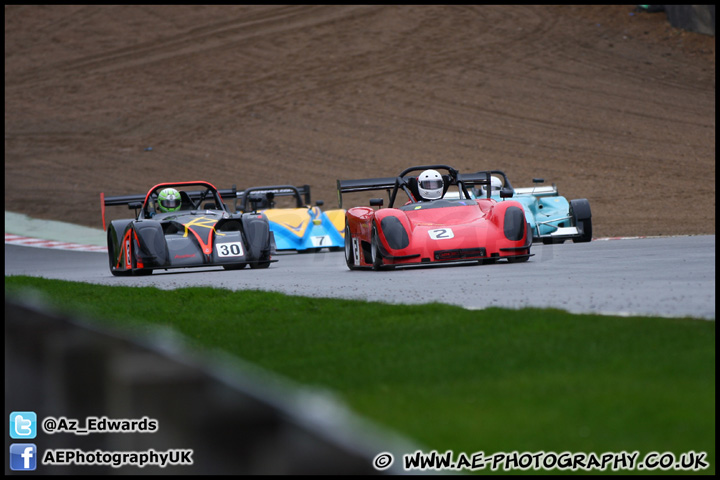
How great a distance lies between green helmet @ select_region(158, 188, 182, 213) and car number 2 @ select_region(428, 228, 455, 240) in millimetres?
5136

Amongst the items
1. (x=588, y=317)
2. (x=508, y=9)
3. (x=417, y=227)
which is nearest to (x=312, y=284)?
(x=417, y=227)

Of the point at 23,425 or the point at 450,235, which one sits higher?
the point at 450,235

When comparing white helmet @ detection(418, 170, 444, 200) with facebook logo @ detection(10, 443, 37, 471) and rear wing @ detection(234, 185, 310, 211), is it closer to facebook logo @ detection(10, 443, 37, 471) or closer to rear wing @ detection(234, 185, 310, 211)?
rear wing @ detection(234, 185, 310, 211)

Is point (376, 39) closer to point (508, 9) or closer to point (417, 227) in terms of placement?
point (508, 9)

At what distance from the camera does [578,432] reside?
435 cm

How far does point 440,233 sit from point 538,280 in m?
3.12

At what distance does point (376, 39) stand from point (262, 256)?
33636mm

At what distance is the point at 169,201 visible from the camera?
17.6 m

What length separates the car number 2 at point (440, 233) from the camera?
46.6 feet

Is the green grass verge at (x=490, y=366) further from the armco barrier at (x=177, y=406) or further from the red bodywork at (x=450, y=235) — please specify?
the red bodywork at (x=450, y=235)

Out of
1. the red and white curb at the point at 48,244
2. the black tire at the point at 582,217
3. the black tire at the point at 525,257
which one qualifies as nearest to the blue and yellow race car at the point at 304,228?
the red and white curb at the point at 48,244

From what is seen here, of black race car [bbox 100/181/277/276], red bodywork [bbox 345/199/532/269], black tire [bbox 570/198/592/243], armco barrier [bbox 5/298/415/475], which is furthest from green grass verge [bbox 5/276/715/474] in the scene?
black tire [bbox 570/198/592/243]

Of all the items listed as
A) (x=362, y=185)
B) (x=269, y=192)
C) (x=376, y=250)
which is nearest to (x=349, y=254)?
(x=376, y=250)

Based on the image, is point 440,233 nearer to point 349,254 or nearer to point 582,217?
point 349,254
